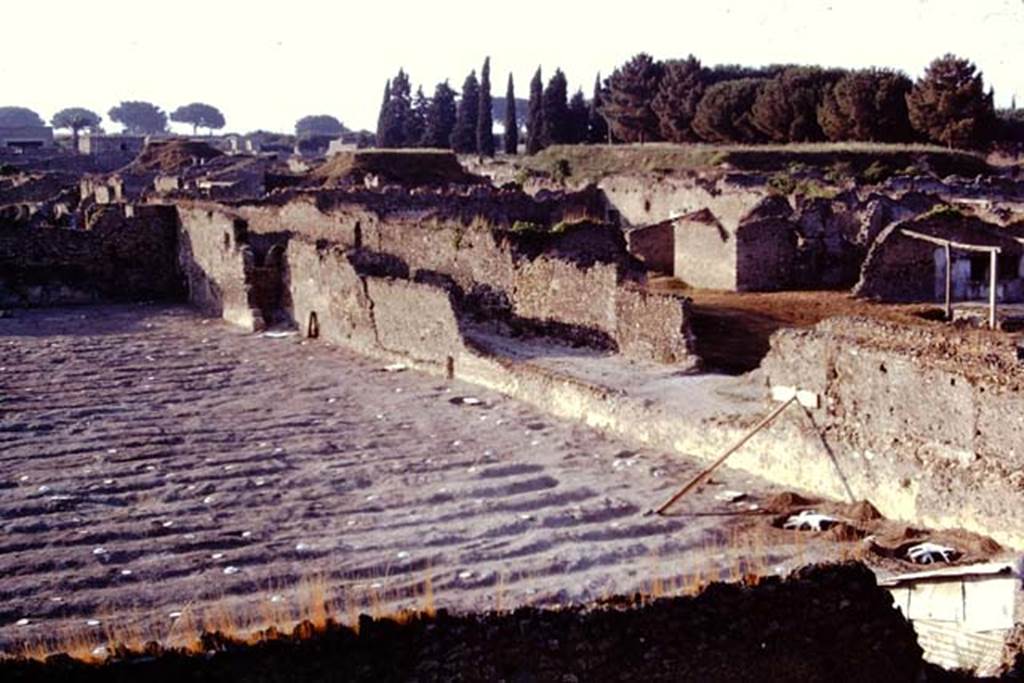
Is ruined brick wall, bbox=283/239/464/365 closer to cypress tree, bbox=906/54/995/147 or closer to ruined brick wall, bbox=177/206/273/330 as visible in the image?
ruined brick wall, bbox=177/206/273/330

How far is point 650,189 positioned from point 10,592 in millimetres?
28601

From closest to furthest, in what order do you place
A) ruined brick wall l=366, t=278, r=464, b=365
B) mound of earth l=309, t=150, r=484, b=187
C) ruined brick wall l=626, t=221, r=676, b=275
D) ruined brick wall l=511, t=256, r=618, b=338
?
1. ruined brick wall l=511, t=256, r=618, b=338
2. ruined brick wall l=366, t=278, r=464, b=365
3. ruined brick wall l=626, t=221, r=676, b=275
4. mound of earth l=309, t=150, r=484, b=187

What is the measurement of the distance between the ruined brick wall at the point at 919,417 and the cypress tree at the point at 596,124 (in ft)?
192

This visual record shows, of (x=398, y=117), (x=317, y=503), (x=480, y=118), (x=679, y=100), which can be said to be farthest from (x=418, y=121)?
(x=317, y=503)

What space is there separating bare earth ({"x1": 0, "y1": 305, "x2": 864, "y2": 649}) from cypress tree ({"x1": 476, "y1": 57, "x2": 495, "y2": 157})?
166 ft

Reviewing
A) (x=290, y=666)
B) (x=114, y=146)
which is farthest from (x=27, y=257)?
(x=114, y=146)

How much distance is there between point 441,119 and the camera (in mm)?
75062

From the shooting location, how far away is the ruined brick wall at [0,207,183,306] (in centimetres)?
2720

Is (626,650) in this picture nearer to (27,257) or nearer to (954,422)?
(954,422)

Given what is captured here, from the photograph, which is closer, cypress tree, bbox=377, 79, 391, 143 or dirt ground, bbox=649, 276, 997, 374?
dirt ground, bbox=649, 276, 997, 374

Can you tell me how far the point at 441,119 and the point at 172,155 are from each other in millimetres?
19578

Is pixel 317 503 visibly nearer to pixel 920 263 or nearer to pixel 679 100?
pixel 920 263

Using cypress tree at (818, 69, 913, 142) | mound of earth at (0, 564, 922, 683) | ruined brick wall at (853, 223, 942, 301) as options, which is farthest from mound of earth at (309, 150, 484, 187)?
mound of earth at (0, 564, 922, 683)

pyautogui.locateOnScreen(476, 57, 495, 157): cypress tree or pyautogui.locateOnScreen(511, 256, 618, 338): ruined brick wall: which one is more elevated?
pyautogui.locateOnScreen(476, 57, 495, 157): cypress tree
